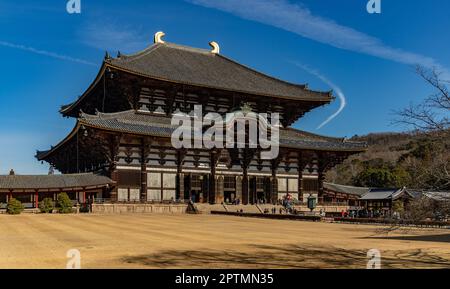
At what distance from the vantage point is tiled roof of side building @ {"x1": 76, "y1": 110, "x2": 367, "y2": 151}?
136 feet

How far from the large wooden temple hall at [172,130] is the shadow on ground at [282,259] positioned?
28.3m

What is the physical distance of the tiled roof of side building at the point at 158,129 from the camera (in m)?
41.4

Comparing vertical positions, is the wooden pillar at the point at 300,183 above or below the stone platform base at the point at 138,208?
above

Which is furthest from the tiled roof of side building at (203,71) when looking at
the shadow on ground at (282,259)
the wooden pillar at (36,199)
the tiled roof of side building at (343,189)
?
the shadow on ground at (282,259)

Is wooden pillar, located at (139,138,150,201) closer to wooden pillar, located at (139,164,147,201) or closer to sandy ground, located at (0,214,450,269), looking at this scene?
wooden pillar, located at (139,164,147,201)

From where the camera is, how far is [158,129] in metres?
44.3

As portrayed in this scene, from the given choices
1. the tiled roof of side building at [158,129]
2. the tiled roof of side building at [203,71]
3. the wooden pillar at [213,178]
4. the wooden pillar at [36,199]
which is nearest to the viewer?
the tiled roof of side building at [158,129]

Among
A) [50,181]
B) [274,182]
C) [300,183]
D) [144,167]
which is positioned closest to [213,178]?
[274,182]

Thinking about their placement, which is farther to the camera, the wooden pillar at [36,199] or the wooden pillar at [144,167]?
the wooden pillar at [144,167]

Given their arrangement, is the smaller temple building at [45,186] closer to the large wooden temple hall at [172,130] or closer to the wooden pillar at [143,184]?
the large wooden temple hall at [172,130]

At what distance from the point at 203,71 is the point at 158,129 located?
13087mm

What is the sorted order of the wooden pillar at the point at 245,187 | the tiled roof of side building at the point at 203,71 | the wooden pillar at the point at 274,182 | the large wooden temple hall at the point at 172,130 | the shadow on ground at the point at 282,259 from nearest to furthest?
the shadow on ground at the point at 282,259
the large wooden temple hall at the point at 172,130
the tiled roof of side building at the point at 203,71
the wooden pillar at the point at 245,187
the wooden pillar at the point at 274,182
